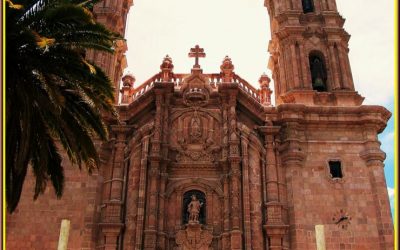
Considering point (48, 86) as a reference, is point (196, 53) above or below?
above

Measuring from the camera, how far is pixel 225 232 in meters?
20.4

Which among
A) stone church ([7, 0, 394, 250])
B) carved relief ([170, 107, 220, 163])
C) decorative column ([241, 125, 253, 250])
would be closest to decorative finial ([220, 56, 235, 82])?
stone church ([7, 0, 394, 250])

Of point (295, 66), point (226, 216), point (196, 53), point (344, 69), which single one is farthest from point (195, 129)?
point (344, 69)

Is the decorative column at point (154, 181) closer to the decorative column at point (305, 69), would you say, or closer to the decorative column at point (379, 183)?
the decorative column at point (305, 69)

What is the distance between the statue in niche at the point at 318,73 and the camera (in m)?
25.9

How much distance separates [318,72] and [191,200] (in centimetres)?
1019

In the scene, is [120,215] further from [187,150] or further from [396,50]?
[396,50]

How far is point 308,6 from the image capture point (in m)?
29.1

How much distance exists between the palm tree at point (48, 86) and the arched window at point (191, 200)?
23.7ft

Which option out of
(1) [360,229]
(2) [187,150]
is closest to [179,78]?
(2) [187,150]

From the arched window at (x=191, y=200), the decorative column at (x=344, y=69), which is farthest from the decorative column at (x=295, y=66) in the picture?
the arched window at (x=191, y=200)

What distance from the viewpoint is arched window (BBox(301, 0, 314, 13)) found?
1137 inches

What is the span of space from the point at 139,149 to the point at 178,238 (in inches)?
179

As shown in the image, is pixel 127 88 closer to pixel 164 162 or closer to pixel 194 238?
pixel 164 162
